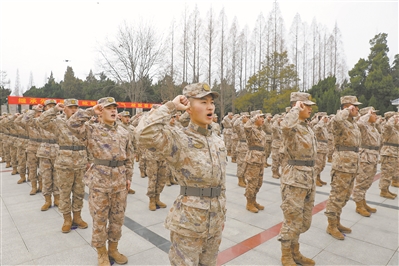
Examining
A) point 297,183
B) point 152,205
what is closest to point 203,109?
point 297,183

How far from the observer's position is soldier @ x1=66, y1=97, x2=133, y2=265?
11.4 feet

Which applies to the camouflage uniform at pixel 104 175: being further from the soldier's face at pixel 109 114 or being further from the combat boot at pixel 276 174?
the combat boot at pixel 276 174

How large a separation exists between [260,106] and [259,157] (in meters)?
21.7

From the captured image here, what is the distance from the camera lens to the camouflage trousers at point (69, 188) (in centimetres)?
466

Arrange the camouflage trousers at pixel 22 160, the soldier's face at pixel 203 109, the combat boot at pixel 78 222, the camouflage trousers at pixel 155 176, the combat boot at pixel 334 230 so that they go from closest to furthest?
the soldier's face at pixel 203 109
the combat boot at pixel 334 230
the combat boot at pixel 78 222
the camouflage trousers at pixel 155 176
the camouflage trousers at pixel 22 160

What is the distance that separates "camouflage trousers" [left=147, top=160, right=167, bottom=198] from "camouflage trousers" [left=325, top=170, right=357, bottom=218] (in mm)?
3583

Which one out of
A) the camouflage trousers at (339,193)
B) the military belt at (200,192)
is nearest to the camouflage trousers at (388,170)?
the camouflage trousers at (339,193)

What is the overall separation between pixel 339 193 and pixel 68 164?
5.08 m

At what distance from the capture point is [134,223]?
5.00m

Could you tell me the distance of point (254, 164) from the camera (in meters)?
5.88

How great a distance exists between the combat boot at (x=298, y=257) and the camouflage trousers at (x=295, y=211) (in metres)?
0.17

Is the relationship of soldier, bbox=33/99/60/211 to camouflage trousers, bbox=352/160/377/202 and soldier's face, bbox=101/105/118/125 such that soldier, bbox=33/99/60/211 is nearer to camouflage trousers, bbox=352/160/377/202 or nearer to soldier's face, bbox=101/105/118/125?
soldier's face, bbox=101/105/118/125

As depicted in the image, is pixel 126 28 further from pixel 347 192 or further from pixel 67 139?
pixel 347 192

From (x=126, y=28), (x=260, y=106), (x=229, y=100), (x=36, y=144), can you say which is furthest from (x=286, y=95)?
(x=36, y=144)
